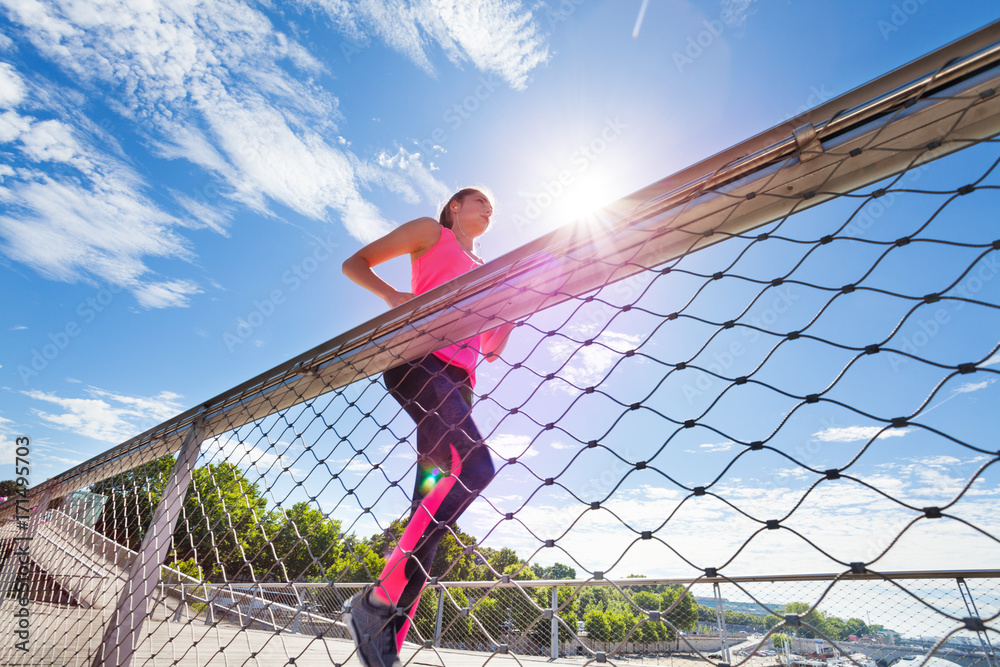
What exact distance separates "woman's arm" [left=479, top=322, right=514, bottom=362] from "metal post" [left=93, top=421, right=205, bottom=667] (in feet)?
4.15

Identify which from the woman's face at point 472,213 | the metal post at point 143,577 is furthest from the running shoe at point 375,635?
the woman's face at point 472,213

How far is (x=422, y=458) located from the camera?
41.9 inches

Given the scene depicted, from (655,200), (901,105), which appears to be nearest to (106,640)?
(655,200)

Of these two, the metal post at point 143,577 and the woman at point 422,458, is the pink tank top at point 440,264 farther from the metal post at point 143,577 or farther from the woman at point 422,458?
the metal post at point 143,577

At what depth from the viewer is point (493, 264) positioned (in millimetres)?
1058

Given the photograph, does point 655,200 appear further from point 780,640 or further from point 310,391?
point 780,640

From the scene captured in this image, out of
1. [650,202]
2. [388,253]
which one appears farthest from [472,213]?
[650,202]

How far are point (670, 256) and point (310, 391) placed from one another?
3.84 feet

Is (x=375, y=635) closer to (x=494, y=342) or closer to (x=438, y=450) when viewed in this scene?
(x=438, y=450)

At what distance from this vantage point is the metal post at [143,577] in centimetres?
142

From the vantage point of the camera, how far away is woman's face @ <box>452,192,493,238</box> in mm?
1613

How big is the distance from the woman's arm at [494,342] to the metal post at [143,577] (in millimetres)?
1265

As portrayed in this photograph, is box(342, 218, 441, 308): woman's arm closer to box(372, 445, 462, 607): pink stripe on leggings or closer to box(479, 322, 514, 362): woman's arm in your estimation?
box(479, 322, 514, 362): woman's arm

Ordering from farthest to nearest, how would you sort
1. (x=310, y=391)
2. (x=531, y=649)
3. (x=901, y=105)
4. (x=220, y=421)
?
(x=531, y=649)
(x=220, y=421)
(x=310, y=391)
(x=901, y=105)
